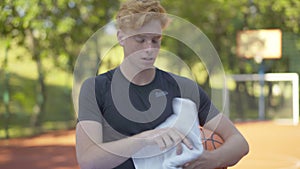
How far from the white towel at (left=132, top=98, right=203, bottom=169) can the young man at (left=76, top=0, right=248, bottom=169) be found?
0.06 feet

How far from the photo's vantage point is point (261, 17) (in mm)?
18531

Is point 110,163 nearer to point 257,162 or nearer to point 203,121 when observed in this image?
point 203,121

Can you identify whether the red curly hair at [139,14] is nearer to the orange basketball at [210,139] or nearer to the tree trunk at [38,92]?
the orange basketball at [210,139]

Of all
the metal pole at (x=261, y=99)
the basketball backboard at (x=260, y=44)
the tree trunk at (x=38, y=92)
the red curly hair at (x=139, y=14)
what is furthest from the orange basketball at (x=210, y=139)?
the basketball backboard at (x=260, y=44)

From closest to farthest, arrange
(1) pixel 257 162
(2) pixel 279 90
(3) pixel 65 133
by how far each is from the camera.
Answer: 1. (1) pixel 257 162
2. (3) pixel 65 133
3. (2) pixel 279 90

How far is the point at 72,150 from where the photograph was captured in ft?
34.2

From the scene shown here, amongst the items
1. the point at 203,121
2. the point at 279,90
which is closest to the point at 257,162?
the point at 203,121

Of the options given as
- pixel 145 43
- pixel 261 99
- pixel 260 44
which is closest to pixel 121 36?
pixel 145 43

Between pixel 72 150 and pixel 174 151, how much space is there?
880 centimetres

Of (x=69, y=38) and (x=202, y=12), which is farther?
(x=202, y=12)

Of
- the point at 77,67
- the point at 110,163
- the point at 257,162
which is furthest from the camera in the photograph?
the point at 257,162

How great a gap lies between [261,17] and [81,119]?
17172mm

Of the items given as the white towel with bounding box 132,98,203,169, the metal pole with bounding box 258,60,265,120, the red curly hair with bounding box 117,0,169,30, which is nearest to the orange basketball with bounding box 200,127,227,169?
the white towel with bounding box 132,98,203,169

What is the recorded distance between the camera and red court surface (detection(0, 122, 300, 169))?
832cm
